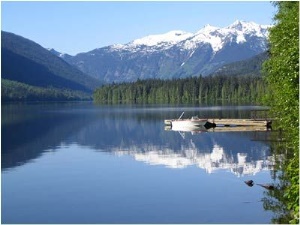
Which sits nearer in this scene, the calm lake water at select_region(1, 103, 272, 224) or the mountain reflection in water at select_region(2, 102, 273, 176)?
the calm lake water at select_region(1, 103, 272, 224)

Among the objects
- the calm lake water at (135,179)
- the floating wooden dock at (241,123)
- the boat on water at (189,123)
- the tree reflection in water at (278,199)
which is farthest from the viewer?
the boat on water at (189,123)

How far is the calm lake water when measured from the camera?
1239 inches

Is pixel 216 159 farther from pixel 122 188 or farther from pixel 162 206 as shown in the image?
pixel 162 206

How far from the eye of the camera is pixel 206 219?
1176 inches

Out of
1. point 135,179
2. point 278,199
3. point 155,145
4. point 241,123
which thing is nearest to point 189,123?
point 241,123

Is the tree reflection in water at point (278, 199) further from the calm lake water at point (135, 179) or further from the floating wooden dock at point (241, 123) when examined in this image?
the floating wooden dock at point (241, 123)

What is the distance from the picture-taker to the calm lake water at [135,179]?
103 feet

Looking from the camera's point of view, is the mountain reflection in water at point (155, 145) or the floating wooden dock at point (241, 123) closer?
the mountain reflection in water at point (155, 145)

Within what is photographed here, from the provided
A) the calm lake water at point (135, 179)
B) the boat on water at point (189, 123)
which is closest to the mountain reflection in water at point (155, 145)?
the calm lake water at point (135, 179)

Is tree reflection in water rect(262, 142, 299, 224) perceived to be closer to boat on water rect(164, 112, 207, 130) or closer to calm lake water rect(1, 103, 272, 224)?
calm lake water rect(1, 103, 272, 224)

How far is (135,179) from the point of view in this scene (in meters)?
43.8

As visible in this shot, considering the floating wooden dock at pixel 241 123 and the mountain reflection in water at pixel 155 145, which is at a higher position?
the floating wooden dock at pixel 241 123

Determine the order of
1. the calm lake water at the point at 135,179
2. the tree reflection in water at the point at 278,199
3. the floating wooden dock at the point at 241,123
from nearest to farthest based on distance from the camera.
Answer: the tree reflection in water at the point at 278,199, the calm lake water at the point at 135,179, the floating wooden dock at the point at 241,123

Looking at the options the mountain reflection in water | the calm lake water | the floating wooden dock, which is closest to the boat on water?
the floating wooden dock
